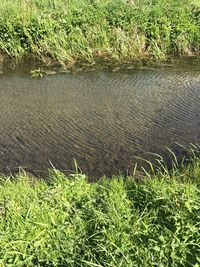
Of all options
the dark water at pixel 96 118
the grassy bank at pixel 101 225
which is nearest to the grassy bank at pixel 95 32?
the dark water at pixel 96 118

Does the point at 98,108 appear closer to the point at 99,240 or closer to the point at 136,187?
the point at 136,187

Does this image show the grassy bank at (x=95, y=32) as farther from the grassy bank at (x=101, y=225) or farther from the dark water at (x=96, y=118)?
the grassy bank at (x=101, y=225)

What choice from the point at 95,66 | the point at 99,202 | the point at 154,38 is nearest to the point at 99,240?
the point at 99,202

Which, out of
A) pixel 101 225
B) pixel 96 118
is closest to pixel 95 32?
pixel 96 118

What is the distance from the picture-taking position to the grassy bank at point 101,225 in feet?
11.2

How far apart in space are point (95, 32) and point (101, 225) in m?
7.90

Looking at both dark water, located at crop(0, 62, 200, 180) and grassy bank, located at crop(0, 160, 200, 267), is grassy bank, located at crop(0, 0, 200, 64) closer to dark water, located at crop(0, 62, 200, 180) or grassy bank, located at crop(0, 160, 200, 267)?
dark water, located at crop(0, 62, 200, 180)

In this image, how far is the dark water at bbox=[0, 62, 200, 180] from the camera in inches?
249

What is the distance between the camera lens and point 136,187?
4.42 m

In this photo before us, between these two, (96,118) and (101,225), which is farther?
(96,118)

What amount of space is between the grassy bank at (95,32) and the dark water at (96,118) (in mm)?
992

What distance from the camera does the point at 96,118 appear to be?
7.58 m

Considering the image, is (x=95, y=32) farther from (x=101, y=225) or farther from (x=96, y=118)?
(x=101, y=225)

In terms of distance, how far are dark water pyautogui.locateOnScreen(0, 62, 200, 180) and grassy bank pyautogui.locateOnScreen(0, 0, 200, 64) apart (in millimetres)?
992
